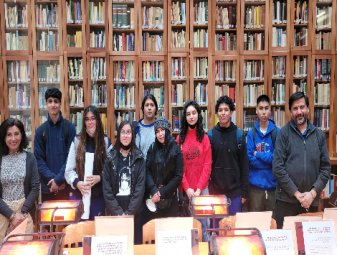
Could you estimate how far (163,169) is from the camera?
10.9 ft

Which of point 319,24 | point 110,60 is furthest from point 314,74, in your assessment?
point 110,60

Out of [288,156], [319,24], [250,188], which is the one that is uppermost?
[319,24]

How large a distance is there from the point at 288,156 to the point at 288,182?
8.7 inches

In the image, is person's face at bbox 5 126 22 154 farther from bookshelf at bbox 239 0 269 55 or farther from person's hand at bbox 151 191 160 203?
bookshelf at bbox 239 0 269 55

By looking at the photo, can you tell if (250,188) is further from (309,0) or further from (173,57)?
(309,0)

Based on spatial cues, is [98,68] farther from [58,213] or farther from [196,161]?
[58,213]

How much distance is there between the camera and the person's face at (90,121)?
3395 millimetres

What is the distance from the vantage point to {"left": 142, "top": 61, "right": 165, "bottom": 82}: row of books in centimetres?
A: 499

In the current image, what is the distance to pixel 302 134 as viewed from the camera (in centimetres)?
324

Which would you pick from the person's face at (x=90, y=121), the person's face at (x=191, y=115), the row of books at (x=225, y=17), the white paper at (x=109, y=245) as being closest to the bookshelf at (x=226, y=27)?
the row of books at (x=225, y=17)

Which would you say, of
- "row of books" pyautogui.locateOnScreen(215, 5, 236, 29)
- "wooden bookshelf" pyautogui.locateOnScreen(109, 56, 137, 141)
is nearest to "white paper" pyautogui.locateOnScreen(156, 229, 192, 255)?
"wooden bookshelf" pyautogui.locateOnScreen(109, 56, 137, 141)

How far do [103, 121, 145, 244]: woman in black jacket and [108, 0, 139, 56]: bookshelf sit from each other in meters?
1.96

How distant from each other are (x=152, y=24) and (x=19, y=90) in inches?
73.9

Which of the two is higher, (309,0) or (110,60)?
(309,0)
